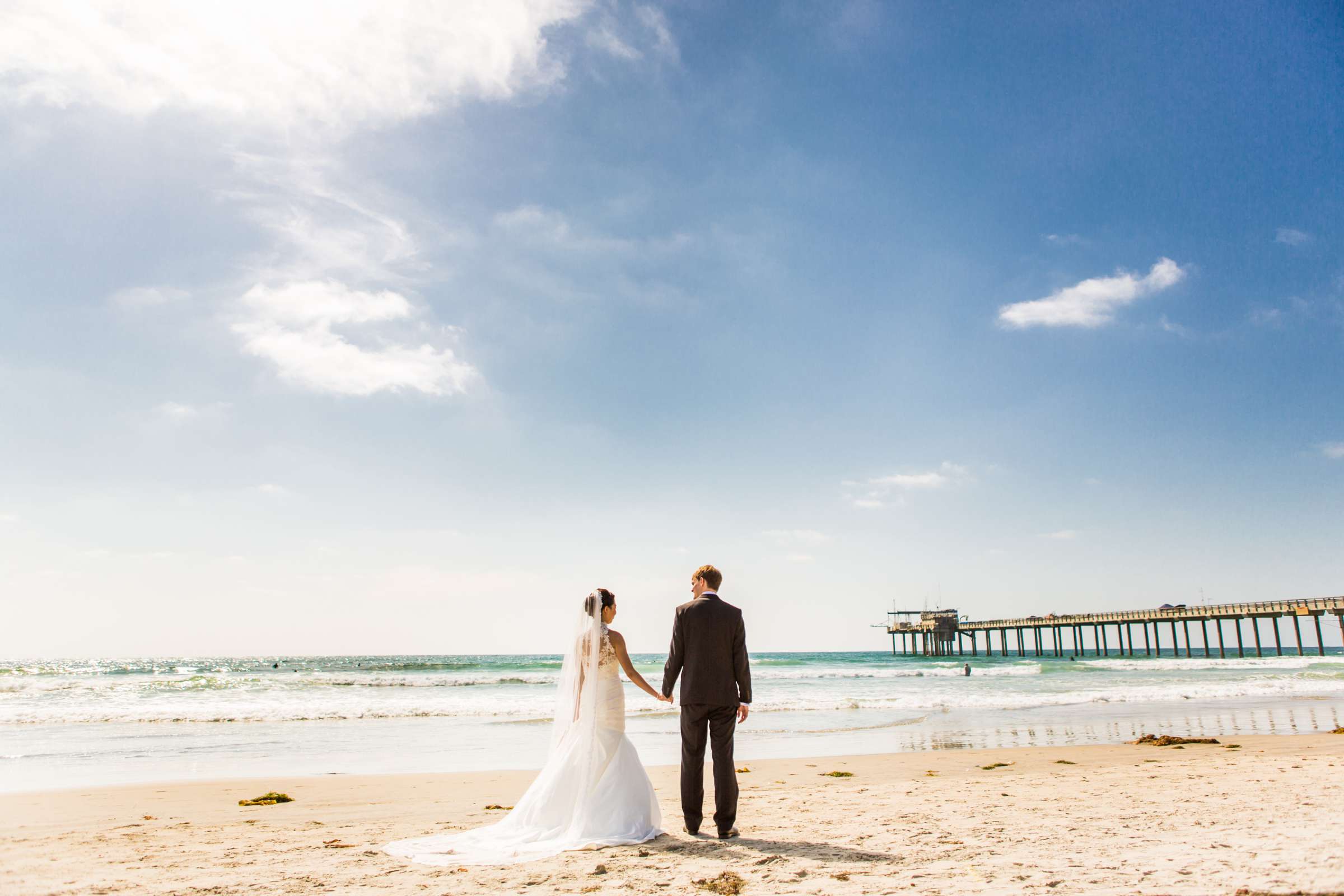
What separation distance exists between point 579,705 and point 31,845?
171 inches

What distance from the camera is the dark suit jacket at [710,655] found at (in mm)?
5598

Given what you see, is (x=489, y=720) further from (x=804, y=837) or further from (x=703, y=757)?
(x=804, y=837)

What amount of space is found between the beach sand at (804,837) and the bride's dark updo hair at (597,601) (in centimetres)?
169

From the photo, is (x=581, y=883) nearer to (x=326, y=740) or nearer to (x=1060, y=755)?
(x=1060, y=755)

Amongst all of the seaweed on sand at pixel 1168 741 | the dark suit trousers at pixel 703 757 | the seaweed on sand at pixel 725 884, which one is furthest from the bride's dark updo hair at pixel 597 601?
the seaweed on sand at pixel 1168 741

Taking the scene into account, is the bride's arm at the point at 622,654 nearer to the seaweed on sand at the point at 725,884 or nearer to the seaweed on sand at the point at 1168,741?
the seaweed on sand at the point at 725,884

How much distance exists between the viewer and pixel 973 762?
408 inches

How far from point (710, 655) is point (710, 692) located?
0.26m

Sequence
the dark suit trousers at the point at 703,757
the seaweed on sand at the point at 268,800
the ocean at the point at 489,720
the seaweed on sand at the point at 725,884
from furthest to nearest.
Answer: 1. the ocean at the point at 489,720
2. the seaweed on sand at the point at 268,800
3. the dark suit trousers at the point at 703,757
4. the seaweed on sand at the point at 725,884

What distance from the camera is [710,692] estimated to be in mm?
5586

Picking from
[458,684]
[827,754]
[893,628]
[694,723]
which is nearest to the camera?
[694,723]

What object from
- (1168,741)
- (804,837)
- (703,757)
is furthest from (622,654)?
(1168,741)

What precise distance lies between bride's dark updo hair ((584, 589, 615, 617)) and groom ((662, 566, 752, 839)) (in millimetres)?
585

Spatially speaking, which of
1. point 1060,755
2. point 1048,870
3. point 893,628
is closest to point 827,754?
point 1060,755
